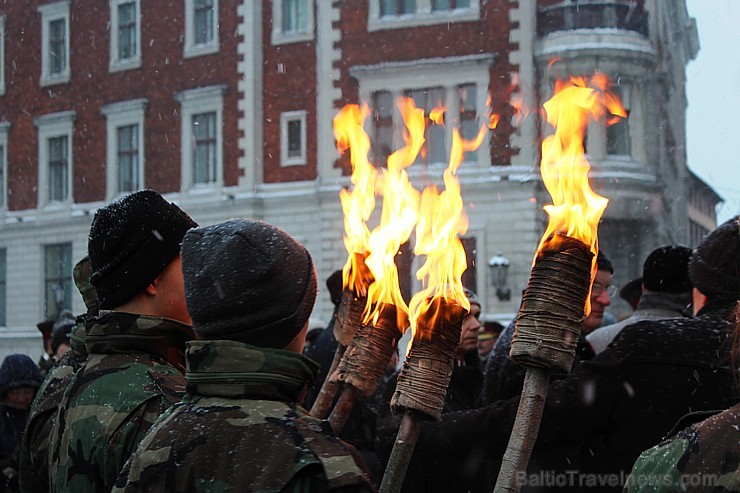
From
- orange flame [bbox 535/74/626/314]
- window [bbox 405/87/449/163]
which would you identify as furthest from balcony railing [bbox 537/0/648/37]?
orange flame [bbox 535/74/626/314]

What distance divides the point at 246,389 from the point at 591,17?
59.0 feet

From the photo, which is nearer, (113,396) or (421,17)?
(113,396)

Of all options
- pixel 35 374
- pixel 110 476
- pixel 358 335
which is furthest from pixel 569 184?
pixel 35 374

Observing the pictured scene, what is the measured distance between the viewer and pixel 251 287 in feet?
5.83

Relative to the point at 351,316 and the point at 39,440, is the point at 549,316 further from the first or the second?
the point at 39,440

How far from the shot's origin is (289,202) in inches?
801

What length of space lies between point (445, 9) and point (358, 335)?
57.7 ft

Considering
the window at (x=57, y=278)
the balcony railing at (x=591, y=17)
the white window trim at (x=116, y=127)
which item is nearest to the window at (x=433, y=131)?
the balcony railing at (x=591, y=17)

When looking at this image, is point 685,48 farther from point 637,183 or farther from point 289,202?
point 289,202

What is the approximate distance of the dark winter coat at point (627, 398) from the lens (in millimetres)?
2674

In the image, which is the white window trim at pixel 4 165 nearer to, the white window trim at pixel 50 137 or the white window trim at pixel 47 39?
the white window trim at pixel 50 137

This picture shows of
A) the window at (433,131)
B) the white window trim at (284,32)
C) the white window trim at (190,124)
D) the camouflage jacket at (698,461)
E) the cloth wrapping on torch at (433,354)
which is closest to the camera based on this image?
the camouflage jacket at (698,461)

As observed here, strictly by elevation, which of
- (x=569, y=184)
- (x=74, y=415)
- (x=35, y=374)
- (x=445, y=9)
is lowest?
(x=35, y=374)

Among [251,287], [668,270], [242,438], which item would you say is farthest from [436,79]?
[242,438]
